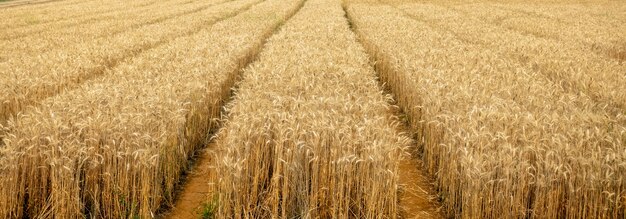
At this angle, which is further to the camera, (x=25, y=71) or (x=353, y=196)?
(x=25, y=71)

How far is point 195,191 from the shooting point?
551 centimetres

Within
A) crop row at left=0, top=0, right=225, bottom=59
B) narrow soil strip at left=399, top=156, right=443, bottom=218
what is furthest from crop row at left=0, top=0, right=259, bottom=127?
narrow soil strip at left=399, top=156, right=443, bottom=218

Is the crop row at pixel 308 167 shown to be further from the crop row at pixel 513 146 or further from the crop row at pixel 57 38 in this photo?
the crop row at pixel 57 38

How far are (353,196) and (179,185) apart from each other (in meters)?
2.33

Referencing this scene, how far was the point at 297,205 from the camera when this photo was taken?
4.48m

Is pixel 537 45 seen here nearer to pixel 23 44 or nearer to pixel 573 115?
pixel 573 115

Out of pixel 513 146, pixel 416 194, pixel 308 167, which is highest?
pixel 513 146

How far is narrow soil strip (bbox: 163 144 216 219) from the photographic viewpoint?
4875 millimetres

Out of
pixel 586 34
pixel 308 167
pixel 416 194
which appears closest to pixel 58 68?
pixel 308 167

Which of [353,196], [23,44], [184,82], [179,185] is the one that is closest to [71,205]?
[179,185]

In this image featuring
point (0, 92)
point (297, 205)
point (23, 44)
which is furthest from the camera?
point (23, 44)

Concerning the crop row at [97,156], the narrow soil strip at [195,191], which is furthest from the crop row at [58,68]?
the narrow soil strip at [195,191]

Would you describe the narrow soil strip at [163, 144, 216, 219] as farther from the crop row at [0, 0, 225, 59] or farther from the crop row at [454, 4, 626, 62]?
the crop row at [454, 4, 626, 62]

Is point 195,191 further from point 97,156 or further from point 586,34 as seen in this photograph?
point 586,34
